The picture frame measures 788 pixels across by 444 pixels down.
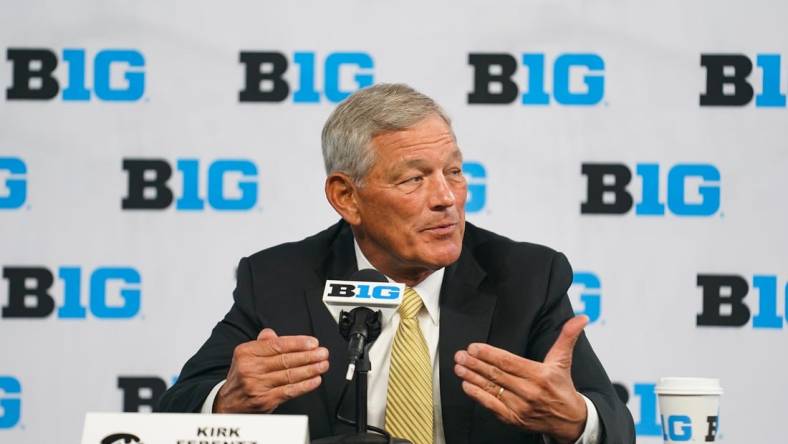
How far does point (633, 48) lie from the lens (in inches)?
150

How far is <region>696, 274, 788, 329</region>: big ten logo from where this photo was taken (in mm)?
3699

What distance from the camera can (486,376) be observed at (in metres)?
2.13

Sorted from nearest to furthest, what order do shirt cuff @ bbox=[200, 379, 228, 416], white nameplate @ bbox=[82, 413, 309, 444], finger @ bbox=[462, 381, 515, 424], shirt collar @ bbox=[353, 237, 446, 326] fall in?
white nameplate @ bbox=[82, 413, 309, 444], finger @ bbox=[462, 381, 515, 424], shirt cuff @ bbox=[200, 379, 228, 416], shirt collar @ bbox=[353, 237, 446, 326]

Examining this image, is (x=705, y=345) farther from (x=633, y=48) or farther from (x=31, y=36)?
(x=31, y=36)

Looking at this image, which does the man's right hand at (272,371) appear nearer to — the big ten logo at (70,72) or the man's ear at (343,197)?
the man's ear at (343,197)

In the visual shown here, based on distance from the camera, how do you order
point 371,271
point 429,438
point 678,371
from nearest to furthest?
point 371,271 < point 429,438 < point 678,371

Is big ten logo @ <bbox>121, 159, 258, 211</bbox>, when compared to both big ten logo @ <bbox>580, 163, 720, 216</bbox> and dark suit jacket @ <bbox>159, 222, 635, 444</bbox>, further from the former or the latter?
big ten logo @ <bbox>580, 163, 720, 216</bbox>

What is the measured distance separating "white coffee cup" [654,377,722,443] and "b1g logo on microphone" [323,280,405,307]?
0.71 m

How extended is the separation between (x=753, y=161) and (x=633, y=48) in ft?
1.91

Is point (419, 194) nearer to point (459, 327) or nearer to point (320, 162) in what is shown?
point (459, 327)

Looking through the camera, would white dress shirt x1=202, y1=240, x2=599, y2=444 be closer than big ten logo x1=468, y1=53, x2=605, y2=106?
Yes

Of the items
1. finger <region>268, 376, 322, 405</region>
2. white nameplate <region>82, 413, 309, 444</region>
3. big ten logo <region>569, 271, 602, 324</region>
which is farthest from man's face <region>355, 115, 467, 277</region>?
big ten logo <region>569, 271, 602, 324</region>

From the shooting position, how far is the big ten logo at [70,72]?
3.85 meters

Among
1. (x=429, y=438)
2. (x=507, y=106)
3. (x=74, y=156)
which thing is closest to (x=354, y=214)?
(x=429, y=438)
